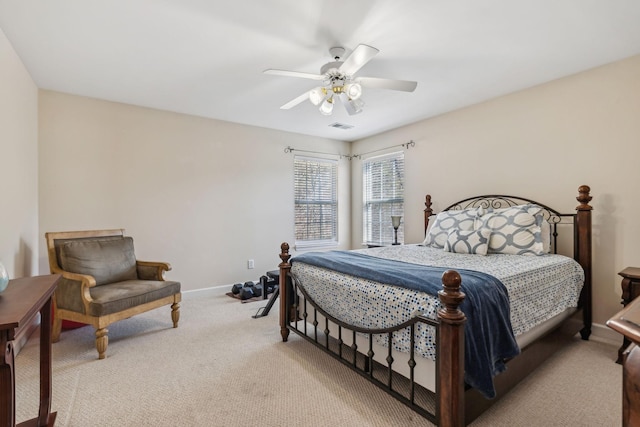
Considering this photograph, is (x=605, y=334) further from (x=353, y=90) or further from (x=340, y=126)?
(x=340, y=126)

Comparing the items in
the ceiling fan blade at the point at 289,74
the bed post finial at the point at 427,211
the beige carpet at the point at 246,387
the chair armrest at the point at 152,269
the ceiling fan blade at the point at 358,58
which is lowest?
the beige carpet at the point at 246,387

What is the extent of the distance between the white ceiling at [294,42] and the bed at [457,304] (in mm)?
1198

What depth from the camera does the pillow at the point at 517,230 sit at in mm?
2631

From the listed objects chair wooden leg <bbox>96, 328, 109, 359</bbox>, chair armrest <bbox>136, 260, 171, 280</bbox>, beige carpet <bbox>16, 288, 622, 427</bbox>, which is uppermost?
chair armrest <bbox>136, 260, 171, 280</bbox>

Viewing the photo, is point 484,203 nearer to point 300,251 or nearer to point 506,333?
point 506,333

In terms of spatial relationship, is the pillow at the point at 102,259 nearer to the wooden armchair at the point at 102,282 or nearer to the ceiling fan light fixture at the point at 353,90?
the wooden armchair at the point at 102,282

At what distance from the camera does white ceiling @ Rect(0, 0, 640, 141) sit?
1903 mm

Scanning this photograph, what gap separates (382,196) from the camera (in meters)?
4.87

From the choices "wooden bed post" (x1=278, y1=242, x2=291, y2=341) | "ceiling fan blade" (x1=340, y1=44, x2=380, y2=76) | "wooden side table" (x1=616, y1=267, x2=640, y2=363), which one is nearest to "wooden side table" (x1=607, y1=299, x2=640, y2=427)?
"ceiling fan blade" (x1=340, y1=44, x2=380, y2=76)

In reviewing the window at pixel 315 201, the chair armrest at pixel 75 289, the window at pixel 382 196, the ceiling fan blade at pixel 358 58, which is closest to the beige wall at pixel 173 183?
the window at pixel 315 201

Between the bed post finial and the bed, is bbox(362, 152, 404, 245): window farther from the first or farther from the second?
the bed

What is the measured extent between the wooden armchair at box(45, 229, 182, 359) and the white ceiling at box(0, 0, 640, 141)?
61.0 inches

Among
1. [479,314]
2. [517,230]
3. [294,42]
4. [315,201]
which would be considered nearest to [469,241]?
[517,230]

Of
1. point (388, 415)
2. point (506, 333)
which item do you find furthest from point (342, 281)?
point (506, 333)
